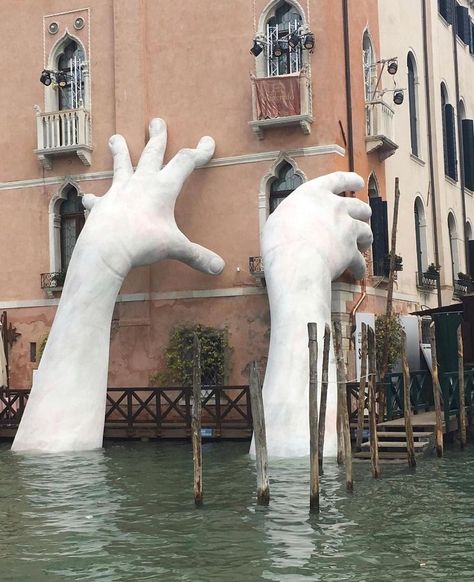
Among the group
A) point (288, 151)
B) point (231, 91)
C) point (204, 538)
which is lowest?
point (204, 538)

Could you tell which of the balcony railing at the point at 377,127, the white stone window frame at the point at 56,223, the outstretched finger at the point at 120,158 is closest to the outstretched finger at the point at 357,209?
the balcony railing at the point at 377,127

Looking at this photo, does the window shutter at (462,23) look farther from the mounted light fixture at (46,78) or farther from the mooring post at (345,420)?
the mooring post at (345,420)

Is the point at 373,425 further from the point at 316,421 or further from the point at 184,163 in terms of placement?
Answer: the point at 184,163

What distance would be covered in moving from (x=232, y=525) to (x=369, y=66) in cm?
A: 1416

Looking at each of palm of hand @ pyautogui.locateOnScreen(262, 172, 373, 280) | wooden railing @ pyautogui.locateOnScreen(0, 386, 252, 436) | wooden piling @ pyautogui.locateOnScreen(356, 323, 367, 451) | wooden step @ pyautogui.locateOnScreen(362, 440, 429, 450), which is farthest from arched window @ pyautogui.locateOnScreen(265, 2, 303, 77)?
wooden step @ pyautogui.locateOnScreen(362, 440, 429, 450)

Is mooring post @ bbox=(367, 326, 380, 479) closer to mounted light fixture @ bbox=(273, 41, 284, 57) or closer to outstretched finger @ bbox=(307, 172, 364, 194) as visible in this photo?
outstretched finger @ bbox=(307, 172, 364, 194)

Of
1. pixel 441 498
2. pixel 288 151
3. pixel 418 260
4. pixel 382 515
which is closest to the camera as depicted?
pixel 382 515

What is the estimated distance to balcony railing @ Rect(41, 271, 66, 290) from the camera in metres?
23.5

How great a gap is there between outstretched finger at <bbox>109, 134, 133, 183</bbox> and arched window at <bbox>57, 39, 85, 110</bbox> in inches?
70.2

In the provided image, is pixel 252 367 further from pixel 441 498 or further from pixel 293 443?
pixel 293 443

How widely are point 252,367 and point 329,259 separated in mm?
7075

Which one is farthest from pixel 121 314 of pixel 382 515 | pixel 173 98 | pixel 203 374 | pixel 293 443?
pixel 382 515

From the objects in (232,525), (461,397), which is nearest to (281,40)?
(461,397)

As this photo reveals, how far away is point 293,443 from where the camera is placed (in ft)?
58.3
